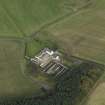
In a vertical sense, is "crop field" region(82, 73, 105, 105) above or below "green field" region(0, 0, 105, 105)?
below

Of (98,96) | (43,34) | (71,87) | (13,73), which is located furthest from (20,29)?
(98,96)

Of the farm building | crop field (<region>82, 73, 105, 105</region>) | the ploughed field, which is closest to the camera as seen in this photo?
crop field (<region>82, 73, 105, 105</region>)

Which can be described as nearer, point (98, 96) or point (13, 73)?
point (98, 96)

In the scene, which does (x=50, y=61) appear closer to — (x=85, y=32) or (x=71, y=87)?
(x=71, y=87)

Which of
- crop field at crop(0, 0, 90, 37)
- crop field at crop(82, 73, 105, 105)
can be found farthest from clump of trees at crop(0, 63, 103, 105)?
crop field at crop(0, 0, 90, 37)

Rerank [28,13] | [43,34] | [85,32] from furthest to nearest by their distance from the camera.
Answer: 1. [28,13]
2. [85,32]
3. [43,34]

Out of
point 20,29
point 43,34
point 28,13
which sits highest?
point 28,13

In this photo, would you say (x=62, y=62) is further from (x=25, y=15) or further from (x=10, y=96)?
(x=25, y=15)

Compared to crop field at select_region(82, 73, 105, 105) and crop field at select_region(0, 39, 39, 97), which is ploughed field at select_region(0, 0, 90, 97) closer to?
crop field at select_region(0, 39, 39, 97)
